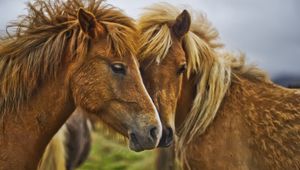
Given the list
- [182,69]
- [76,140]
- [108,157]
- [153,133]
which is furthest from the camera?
[108,157]

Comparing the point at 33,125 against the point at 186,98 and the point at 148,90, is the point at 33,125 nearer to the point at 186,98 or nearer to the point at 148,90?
the point at 148,90

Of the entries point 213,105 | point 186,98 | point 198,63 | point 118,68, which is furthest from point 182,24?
point 118,68

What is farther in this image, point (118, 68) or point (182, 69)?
point (182, 69)

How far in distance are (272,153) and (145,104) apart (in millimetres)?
1619

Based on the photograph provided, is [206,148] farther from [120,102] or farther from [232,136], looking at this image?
[120,102]

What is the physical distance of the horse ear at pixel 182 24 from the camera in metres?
6.09

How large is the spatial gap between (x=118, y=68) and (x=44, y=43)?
2.29 feet

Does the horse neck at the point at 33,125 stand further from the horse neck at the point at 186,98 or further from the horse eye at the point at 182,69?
the horse neck at the point at 186,98

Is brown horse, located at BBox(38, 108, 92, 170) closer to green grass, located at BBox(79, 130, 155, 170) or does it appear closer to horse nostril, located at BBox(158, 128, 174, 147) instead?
green grass, located at BBox(79, 130, 155, 170)

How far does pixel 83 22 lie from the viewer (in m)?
4.98

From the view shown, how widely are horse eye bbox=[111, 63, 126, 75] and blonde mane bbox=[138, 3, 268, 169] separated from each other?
0.90 meters

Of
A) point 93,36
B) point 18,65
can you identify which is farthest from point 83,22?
point 18,65

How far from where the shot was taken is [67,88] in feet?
16.5

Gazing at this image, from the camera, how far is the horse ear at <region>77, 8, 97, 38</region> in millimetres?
4938
